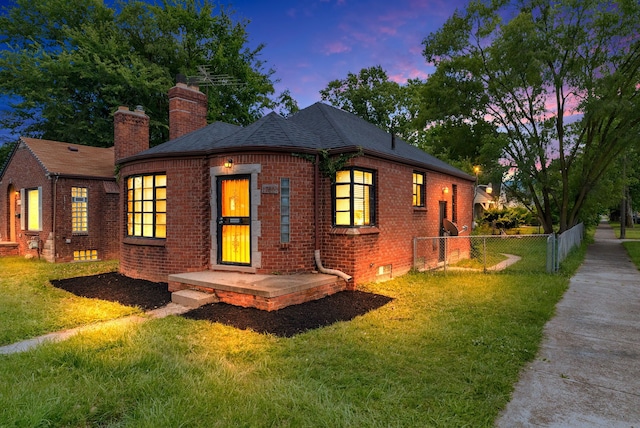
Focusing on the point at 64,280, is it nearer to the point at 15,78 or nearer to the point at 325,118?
the point at 325,118

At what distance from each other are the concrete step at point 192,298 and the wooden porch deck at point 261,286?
139 mm

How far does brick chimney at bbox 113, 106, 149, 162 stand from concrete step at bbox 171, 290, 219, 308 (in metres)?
8.82

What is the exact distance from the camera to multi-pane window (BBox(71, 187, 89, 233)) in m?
14.6

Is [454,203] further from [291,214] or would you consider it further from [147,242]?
[147,242]

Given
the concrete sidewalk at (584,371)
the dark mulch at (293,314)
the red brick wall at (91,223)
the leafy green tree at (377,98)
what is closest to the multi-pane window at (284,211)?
the dark mulch at (293,314)

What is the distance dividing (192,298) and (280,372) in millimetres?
3759

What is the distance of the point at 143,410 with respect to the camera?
3.21m

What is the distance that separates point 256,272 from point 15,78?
Answer: 24.5 m

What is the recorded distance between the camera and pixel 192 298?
721cm

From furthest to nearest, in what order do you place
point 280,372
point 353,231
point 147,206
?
point 147,206 → point 353,231 → point 280,372

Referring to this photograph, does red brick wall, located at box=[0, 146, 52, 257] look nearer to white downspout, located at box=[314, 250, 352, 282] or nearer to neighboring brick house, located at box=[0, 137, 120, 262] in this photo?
neighboring brick house, located at box=[0, 137, 120, 262]

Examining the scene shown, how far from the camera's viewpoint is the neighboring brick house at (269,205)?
8.45 meters

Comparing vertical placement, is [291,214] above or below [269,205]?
below

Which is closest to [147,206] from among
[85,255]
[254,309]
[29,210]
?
[254,309]
